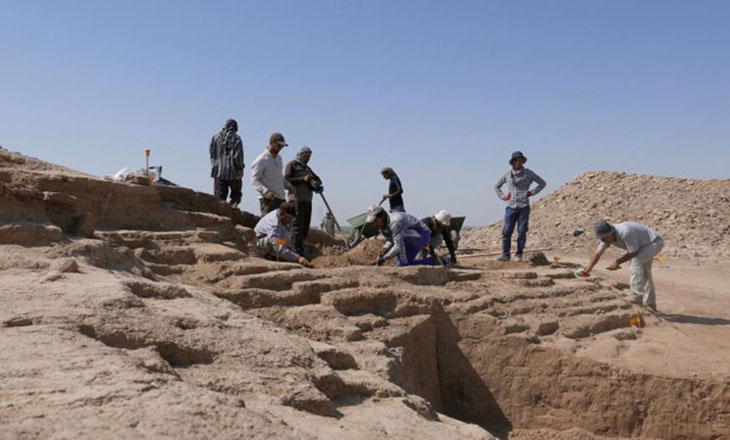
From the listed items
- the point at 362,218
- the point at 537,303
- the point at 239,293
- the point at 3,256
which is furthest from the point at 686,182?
the point at 3,256

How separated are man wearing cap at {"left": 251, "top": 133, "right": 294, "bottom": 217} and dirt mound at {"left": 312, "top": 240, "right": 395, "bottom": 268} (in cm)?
77

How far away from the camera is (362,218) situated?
9891 mm

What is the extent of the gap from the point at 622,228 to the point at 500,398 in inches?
94.0

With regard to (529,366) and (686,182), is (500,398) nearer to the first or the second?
(529,366)

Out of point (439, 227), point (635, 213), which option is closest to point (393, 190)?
point (439, 227)

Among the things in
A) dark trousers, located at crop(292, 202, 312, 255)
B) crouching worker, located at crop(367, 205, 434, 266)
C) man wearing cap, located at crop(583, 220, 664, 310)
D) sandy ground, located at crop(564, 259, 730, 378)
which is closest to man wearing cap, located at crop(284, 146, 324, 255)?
dark trousers, located at crop(292, 202, 312, 255)

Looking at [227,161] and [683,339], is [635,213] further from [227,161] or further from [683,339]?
[227,161]


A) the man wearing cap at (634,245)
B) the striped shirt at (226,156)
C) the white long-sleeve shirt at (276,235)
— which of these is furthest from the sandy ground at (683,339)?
the striped shirt at (226,156)

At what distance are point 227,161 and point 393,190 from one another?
2.09 metres

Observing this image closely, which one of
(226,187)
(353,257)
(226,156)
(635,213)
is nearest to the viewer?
(353,257)

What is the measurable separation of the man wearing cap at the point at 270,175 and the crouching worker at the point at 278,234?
61 cm

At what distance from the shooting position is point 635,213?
1612 cm

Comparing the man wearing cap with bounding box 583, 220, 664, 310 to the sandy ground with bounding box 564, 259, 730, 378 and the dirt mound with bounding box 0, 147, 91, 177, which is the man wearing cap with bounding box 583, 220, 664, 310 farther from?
the dirt mound with bounding box 0, 147, 91, 177

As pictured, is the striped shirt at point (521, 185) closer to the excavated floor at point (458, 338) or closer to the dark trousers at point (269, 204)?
the excavated floor at point (458, 338)
